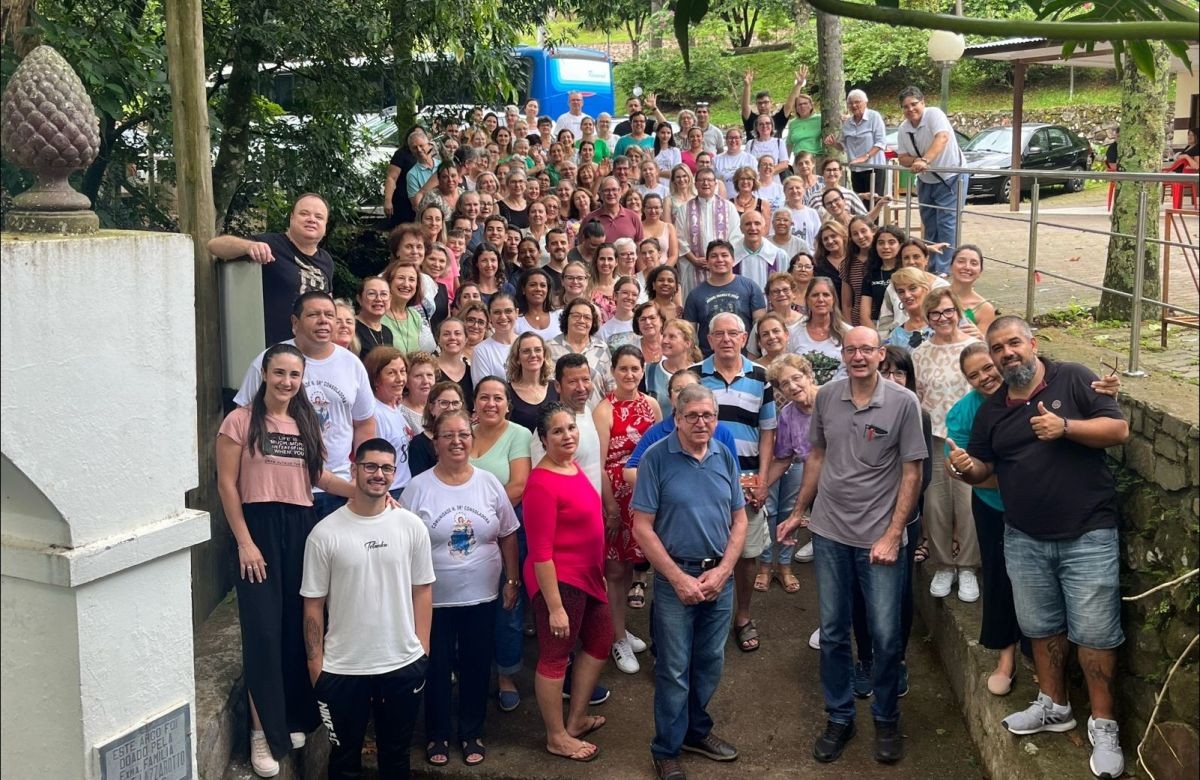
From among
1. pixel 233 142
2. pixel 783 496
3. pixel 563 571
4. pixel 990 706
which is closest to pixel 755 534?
pixel 783 496

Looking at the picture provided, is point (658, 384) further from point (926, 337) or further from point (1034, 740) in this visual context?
point (1034, 740)

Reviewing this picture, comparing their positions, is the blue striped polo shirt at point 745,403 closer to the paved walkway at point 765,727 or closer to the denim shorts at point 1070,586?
the paved walkway at point 765,727

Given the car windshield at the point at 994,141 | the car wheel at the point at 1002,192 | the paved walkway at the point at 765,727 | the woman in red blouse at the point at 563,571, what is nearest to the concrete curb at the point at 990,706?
the paved walkway at the point at 765,727

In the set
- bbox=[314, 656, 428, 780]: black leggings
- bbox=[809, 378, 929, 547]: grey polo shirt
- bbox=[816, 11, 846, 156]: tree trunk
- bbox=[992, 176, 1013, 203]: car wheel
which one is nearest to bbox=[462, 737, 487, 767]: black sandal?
bbox=[314, 656, 428, 780]: black leggings

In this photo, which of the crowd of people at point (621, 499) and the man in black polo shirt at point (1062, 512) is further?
the crowd of people at point (621, 499)

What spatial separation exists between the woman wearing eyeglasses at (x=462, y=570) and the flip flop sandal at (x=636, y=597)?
1739 mm

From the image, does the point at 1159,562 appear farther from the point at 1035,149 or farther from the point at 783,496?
the point at 1035,149

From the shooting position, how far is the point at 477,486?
18.7 feet

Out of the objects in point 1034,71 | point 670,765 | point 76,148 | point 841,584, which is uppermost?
point 1034,71

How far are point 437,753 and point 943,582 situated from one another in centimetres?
285

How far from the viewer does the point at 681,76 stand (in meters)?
35.2

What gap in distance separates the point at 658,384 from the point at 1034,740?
110 inches

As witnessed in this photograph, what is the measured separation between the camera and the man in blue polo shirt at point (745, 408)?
6609mm

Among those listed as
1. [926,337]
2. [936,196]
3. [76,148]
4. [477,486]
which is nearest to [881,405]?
[926,337]
